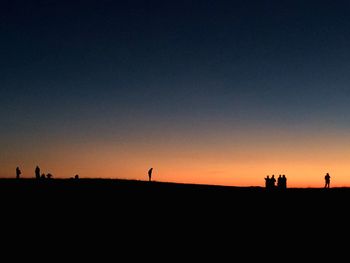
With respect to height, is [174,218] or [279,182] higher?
[279,182]

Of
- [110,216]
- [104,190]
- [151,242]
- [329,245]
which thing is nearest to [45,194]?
[104,190]

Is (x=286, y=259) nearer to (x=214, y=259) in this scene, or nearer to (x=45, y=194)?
(x=214, y=259)

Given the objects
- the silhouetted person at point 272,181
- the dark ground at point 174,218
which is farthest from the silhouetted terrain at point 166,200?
the silhouetted person at point 272,181

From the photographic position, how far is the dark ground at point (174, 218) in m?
23.3

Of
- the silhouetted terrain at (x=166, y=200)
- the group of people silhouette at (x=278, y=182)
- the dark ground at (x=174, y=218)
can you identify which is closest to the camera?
the dark ground at (x=174, y=218)

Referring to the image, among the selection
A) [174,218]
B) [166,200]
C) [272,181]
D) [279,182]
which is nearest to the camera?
[174,218]

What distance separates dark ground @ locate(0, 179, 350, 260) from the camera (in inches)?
918

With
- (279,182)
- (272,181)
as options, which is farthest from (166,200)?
(279,182)

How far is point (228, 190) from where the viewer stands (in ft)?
126

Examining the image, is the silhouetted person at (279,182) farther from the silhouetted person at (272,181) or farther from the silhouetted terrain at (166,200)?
the silhouetted terrain at (166,200)

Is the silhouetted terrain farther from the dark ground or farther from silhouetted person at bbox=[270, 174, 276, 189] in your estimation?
silhouetted person at bbox=[270, 174, 276, 189]

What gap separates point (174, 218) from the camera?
1085 inches

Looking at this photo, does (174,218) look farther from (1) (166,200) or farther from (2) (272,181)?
(2) (272,181)

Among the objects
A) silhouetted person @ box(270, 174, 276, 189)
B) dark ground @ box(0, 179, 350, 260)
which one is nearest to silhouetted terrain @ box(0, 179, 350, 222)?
dark ground @ box(0, 179, 350, 260)
